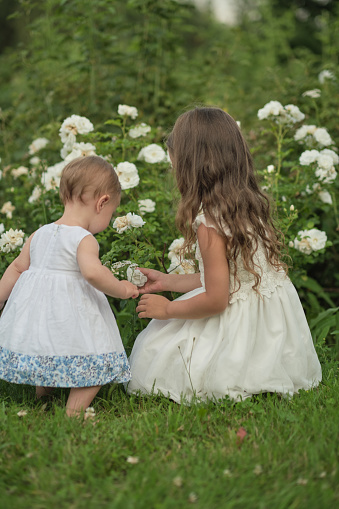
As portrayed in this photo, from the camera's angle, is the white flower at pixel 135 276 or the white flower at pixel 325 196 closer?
the white flower at pixel 135 276

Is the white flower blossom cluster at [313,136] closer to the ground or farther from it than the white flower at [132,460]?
farther from it

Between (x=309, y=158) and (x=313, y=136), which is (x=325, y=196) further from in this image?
(x=313, y=136)

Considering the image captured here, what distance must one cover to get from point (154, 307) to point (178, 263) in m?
0.42

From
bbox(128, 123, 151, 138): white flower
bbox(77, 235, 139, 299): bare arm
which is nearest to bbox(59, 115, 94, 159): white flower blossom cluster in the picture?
bbox(128, 123, 151, 138): white flower

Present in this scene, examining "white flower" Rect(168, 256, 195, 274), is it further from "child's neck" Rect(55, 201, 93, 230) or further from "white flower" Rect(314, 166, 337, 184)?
"white flower" Rect(314, 166, 337, 184)

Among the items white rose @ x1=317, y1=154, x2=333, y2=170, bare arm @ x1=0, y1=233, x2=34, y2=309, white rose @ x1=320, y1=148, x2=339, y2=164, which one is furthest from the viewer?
white rose @ x1=320, y1=148, x2=339, y2=164

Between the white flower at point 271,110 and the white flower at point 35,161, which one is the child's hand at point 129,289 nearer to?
the white flower at point 271,110

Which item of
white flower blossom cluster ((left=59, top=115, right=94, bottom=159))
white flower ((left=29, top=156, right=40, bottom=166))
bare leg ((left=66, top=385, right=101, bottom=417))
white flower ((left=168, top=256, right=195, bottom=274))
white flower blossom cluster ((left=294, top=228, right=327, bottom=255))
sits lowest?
bare leg ((left=66, top=385, right=101, bottom=417))

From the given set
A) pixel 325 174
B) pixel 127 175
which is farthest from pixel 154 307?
pixel 325 174

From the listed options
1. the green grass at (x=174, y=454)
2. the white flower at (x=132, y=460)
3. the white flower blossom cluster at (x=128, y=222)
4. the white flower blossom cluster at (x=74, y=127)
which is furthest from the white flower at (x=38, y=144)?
the white flower at (x=132, y=460)

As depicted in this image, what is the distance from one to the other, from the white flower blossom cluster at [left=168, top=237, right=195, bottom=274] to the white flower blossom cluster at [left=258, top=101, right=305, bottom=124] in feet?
3.25

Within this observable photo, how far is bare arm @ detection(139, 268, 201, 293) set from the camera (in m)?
2.67

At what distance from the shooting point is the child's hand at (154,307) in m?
2.52

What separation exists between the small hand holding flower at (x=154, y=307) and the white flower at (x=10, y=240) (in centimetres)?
76
